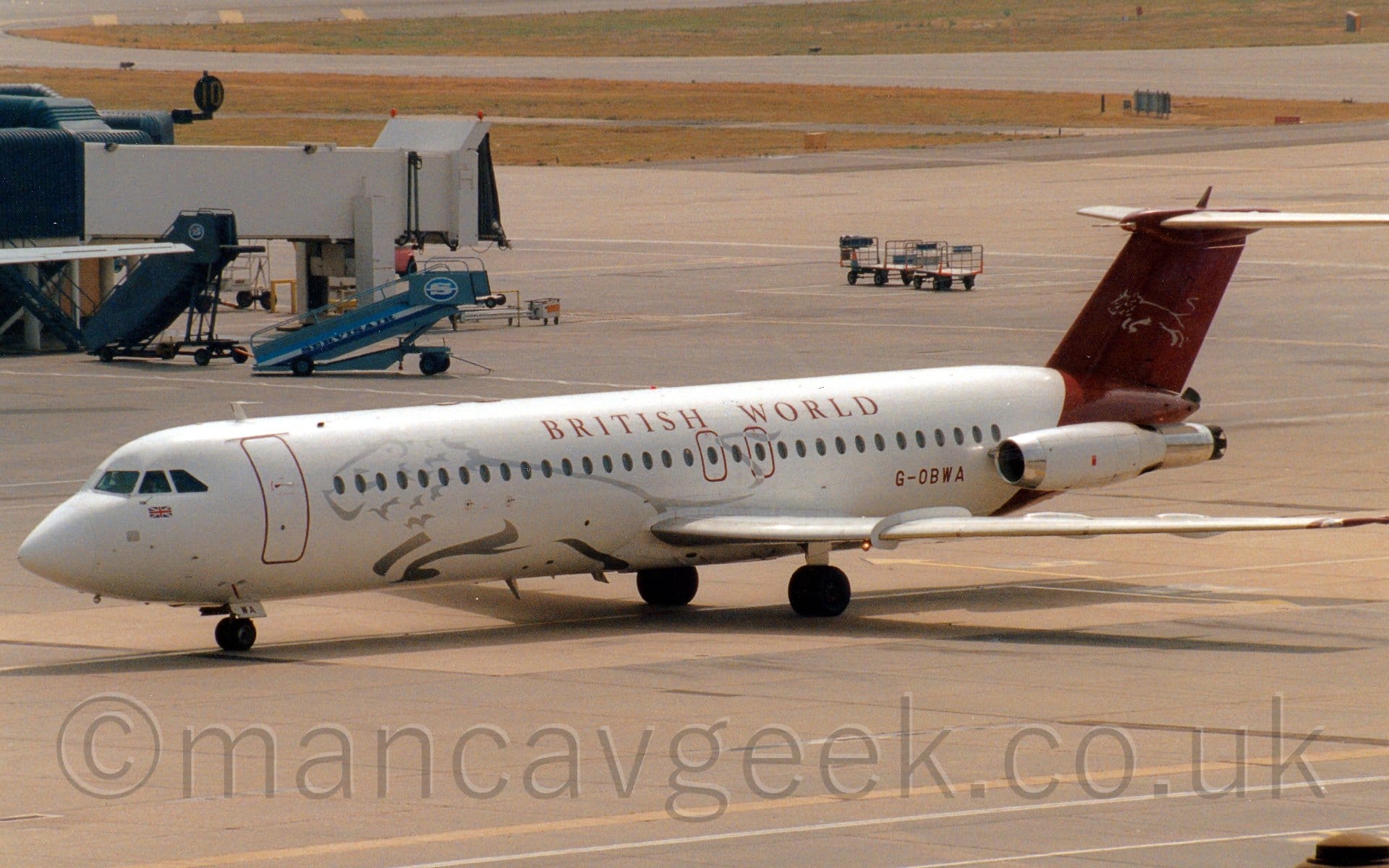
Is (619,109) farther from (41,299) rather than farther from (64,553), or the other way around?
(64,553)

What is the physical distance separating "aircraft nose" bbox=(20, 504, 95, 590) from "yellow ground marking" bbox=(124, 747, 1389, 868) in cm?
1066

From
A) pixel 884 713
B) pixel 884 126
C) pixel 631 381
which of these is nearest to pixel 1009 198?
pixel 884 126

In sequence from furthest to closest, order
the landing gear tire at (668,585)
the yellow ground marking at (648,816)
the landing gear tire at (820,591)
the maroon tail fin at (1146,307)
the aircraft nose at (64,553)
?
the maroon tail fin at (1146,307)
the landing gear tire at (668,585)
the landing gear tire at (820,591)
the aircraft nose at (64,553)
the yellow ground marking at (648,816)

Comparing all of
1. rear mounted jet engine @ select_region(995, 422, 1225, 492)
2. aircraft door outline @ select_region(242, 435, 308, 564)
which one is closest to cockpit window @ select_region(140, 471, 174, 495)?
aircraft door outline @ select_region(242, 435, 308, 564)

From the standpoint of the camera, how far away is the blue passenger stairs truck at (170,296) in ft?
220

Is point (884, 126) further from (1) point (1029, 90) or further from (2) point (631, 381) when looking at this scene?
(2) point (631, 381)

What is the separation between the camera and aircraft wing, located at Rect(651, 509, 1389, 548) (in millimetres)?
30969

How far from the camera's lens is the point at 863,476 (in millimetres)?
33844

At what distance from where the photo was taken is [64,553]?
28484 mm

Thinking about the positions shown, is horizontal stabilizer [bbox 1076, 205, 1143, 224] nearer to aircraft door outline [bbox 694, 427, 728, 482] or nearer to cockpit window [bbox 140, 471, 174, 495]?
aircraft door outline [bbox 694, 427, 728, 482]

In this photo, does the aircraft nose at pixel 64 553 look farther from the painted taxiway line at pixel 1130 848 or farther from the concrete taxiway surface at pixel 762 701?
the painted taxiway line at pixel 1130 848

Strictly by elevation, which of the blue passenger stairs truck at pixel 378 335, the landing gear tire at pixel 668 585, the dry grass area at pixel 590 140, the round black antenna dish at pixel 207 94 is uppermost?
the dry grass area at pixel 590 140

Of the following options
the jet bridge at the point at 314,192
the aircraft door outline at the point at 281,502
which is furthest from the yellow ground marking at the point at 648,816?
the jet bridge at the point at 314,192

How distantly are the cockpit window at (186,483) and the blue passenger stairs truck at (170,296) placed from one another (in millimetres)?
38391
